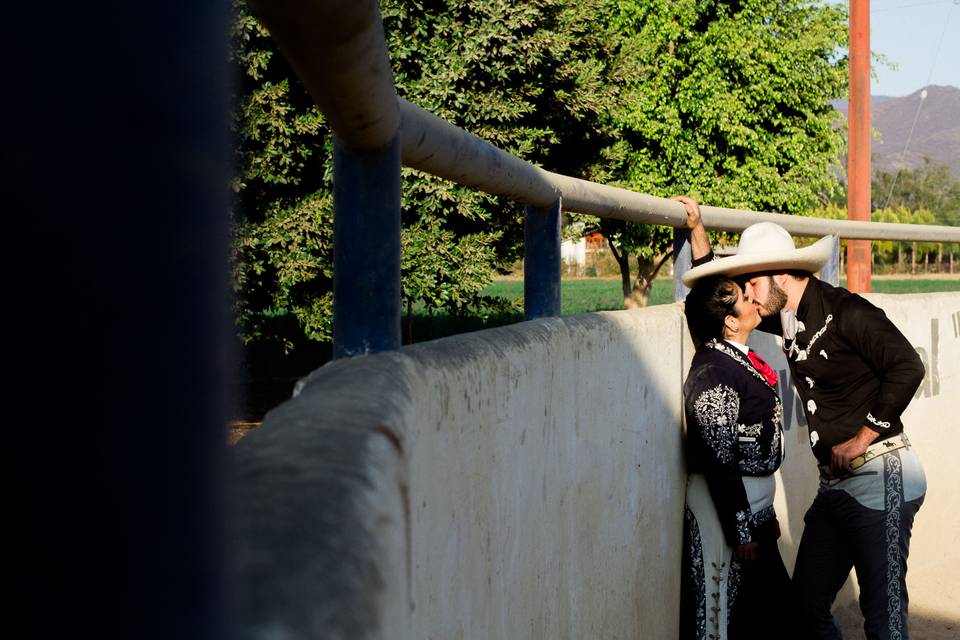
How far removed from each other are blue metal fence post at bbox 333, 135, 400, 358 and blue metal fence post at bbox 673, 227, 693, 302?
2.88 meters

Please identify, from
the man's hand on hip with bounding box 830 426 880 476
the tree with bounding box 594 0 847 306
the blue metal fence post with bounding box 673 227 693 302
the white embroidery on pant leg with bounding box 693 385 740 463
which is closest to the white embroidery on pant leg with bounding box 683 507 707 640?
the white embroidery on pant leg with bounding box 693 385 740 463

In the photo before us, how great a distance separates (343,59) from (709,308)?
3036 mm

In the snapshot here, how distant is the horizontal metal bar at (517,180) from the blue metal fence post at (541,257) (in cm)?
6

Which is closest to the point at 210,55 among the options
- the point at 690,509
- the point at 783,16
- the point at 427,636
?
the point at 427,636

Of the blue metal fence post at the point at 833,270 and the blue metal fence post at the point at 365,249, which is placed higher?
the blue metal fence post at the point at 833,270

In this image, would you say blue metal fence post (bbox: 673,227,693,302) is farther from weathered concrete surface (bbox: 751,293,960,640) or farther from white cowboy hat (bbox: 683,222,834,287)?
weathered concrete surface (bbox: 751,293,960,640)

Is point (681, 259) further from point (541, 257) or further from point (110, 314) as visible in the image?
point (110, 314)

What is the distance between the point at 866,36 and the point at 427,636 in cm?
1510

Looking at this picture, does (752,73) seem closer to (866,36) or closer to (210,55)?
(866,36)

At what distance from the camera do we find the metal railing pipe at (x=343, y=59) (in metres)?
0.93

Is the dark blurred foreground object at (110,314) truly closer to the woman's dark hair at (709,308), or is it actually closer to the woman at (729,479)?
the woman at (729,479)

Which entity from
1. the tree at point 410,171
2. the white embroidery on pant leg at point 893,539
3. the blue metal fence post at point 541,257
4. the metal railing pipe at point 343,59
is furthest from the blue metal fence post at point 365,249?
the tree at point 410,171

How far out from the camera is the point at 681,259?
4.40 m

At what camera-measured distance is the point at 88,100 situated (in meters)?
0.32
